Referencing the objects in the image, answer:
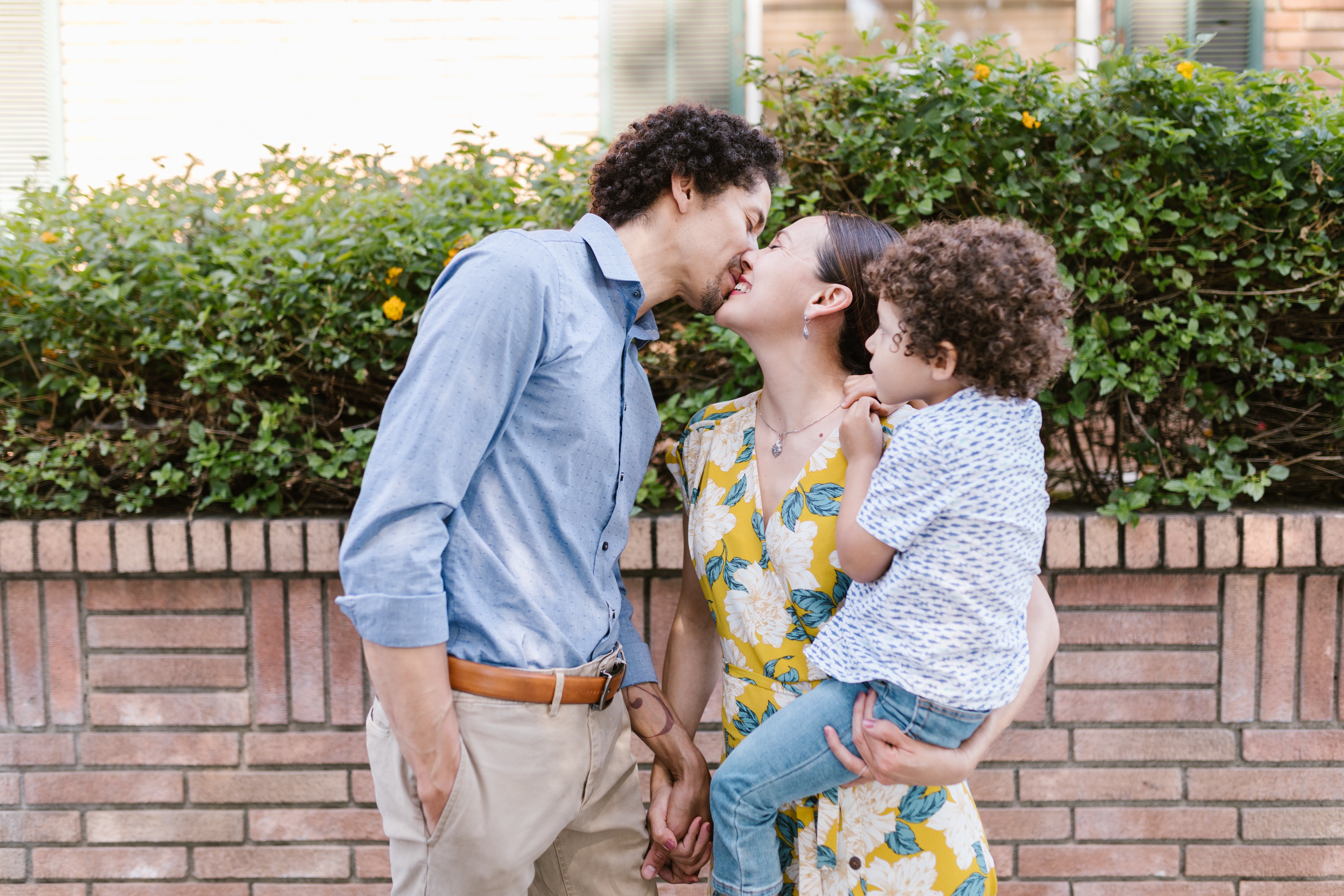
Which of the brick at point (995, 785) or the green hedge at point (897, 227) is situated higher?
the green hedge at point (897, 227)

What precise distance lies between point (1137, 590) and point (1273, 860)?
87 cm

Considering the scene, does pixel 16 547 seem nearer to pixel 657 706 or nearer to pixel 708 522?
pixel 657 706

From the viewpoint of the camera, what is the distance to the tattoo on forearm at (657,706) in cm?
175

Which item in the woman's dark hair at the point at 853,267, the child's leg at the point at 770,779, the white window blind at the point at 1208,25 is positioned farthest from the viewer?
the white window blind at the point at 1208,25

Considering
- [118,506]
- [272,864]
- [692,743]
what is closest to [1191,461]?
[692,743]

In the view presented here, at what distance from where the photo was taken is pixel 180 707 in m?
2.39

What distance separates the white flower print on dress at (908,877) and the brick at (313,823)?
154cm

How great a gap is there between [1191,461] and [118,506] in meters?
3.04

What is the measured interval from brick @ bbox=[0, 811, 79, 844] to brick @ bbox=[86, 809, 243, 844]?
0.18 feet

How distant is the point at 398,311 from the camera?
2240mm

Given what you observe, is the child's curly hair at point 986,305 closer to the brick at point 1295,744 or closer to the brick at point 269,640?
the brick at point 1295,744

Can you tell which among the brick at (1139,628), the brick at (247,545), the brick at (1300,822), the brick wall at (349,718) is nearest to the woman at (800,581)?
the brick wall at (349,718)

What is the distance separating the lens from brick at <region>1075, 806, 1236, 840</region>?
7.79 ft

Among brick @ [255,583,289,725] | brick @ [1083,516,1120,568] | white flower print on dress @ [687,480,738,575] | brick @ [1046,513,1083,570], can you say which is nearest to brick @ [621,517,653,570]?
white flower print on dress @ [687,480,738,575]
